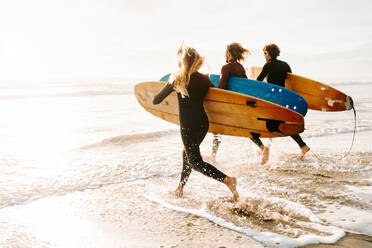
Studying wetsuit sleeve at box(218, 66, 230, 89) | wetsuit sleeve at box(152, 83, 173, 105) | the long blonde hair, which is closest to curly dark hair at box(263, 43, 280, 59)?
wetsuit sleeve at box(218, 66, 230, 89)

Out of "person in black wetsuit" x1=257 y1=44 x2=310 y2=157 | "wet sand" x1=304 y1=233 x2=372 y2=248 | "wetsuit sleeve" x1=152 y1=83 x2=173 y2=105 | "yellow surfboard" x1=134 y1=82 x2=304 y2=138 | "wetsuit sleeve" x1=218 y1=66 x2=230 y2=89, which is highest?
"person in black wetsuit" x1=257 y1=44 x2=310 y2=157

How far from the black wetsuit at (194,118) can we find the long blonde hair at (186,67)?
0.18 feet

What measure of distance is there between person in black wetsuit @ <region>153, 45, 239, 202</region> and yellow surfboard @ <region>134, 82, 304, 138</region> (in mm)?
680

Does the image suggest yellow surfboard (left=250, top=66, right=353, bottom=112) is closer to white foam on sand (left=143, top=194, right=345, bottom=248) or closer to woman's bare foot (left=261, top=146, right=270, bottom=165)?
woman's bare foot (left=261, top=146, right=270, bottom=165)

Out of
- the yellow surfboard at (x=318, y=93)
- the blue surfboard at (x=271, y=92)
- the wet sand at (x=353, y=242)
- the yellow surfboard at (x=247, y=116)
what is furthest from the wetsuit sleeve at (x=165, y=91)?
the yellow surfboard at (x=318, y=93)

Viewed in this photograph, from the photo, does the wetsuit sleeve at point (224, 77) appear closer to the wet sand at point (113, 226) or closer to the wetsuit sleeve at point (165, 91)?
the wetsuit sleeve at point (165, 91)

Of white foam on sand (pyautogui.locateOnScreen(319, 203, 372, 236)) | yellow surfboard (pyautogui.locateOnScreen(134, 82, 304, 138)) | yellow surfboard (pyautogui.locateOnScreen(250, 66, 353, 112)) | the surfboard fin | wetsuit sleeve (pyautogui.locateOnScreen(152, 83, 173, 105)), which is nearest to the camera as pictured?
white foam on sand (pyautogui.locateOnScreen(319, 203, 372, 236))

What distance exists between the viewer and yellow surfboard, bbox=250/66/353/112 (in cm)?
538

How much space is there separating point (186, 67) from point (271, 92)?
1.95 metres

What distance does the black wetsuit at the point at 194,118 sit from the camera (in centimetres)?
324

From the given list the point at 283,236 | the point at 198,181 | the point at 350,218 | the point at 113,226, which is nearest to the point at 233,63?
the point at 198,181

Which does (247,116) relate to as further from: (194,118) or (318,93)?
(318,93)

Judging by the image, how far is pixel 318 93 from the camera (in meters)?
5.53

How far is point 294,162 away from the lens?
16.6 feet
